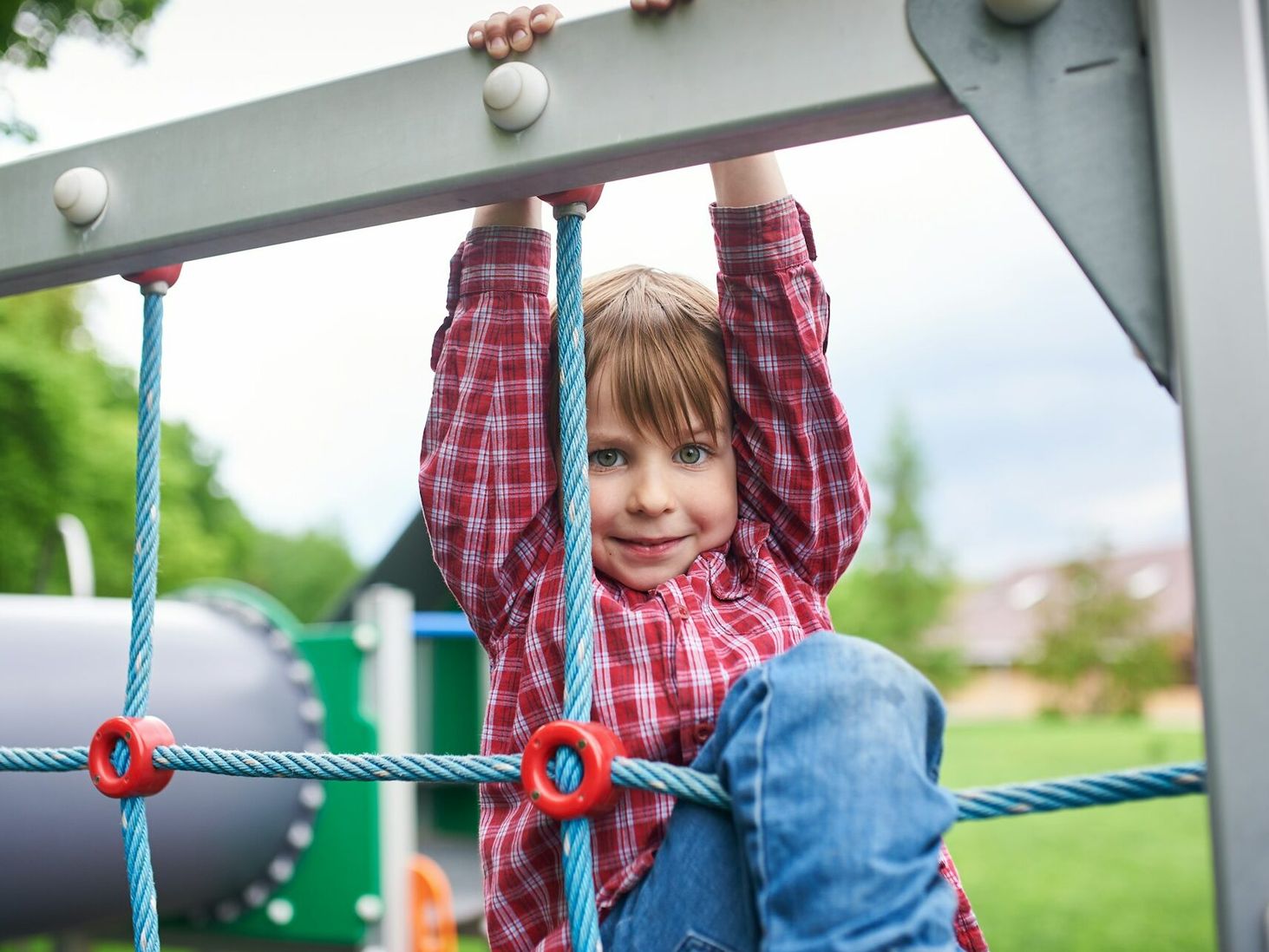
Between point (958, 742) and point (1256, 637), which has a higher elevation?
point (1256, 637)

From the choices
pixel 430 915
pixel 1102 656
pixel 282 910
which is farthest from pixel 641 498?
pixel 1102 656

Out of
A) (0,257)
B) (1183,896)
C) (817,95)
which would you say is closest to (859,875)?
(817,95)

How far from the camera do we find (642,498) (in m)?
0.89

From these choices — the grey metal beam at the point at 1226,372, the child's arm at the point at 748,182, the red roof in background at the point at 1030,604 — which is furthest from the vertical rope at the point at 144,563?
the red roof in background at the point at 1030,604

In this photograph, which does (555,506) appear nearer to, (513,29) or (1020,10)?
(513,29)

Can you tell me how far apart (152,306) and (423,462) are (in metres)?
0.23

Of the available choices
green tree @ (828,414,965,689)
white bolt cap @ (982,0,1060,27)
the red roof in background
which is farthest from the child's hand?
green tree @ (828,414,965,689)

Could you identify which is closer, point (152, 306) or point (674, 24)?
point (674, 24)

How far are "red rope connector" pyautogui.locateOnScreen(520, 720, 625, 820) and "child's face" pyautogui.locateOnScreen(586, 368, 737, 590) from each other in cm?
27

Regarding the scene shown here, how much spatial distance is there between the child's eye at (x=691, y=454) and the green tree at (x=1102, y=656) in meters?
16.0

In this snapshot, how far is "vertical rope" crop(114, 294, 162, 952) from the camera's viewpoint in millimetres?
783

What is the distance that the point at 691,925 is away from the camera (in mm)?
688

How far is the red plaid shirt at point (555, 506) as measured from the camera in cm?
87

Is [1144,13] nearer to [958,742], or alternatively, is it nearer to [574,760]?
[574,760]
